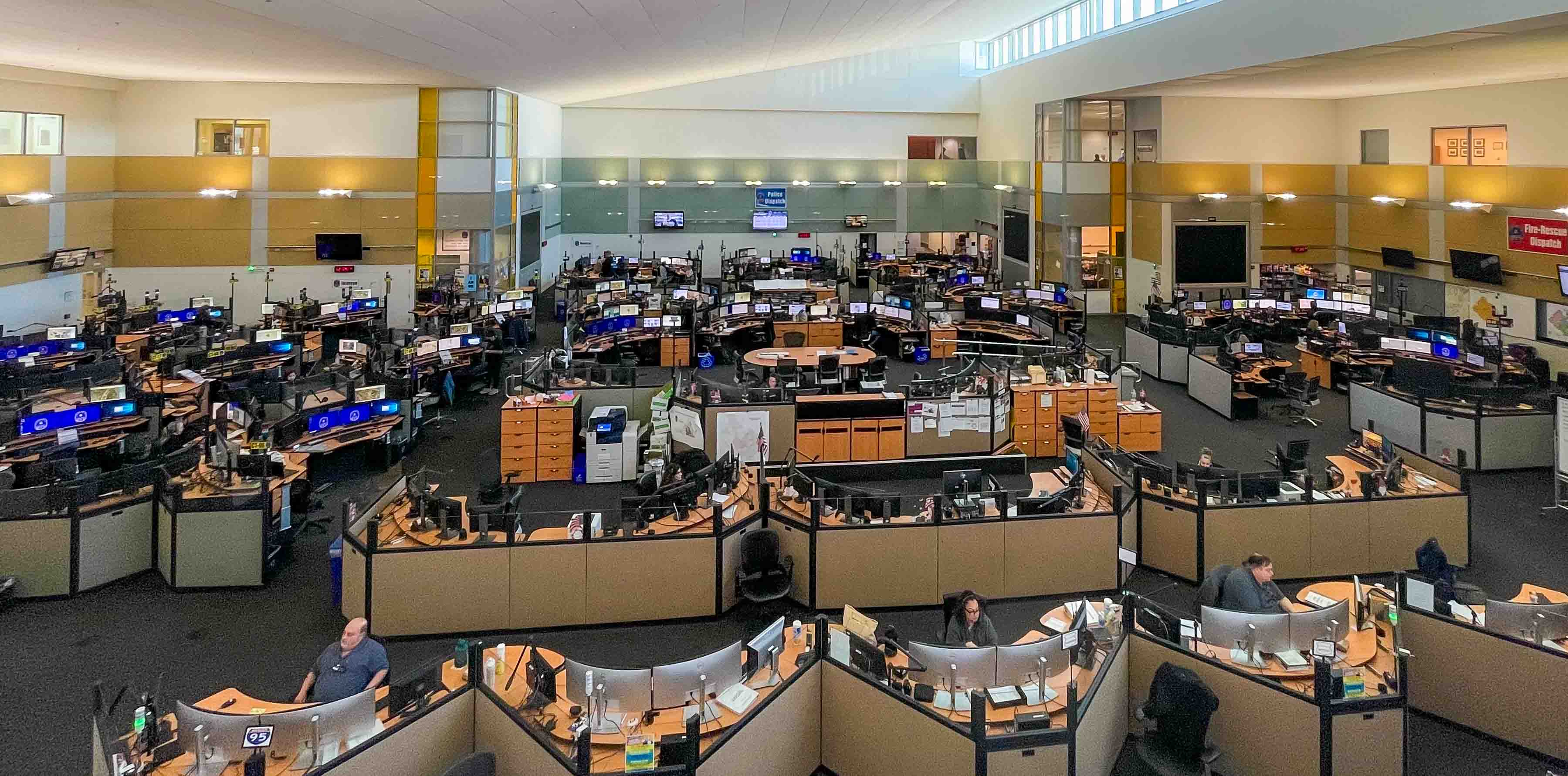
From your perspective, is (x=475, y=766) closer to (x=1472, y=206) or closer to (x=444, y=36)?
(x=444, y=36)

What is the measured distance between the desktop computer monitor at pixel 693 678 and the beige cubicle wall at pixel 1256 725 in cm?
257

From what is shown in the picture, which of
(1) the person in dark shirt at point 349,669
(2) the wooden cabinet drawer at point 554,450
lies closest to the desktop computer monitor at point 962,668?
(1) the person in dark shirt at point 349,669

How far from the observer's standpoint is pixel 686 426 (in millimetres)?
10422

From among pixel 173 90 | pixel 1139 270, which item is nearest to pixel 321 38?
pixel 173 90

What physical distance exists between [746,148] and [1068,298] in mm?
12299

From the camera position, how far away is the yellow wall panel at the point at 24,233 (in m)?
15.5

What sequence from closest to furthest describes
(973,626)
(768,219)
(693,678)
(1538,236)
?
1. (693,678)
2. (973,626)
3. (1538,236)
4. (768,219)

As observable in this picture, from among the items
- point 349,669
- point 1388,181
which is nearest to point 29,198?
point 349,669

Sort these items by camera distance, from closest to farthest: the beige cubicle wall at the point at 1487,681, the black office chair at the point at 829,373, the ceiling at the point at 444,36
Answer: the beige cubicle wall at the point at 1487,681 < the ceiling at the point at 444,36 < the black office chair at the point at 829,373

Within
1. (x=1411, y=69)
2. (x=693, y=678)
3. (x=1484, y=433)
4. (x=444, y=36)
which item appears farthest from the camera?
(x=1411, y=69)

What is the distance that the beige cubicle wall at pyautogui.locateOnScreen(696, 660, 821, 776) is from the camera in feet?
15.0

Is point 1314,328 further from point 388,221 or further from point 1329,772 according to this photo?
point 388,221

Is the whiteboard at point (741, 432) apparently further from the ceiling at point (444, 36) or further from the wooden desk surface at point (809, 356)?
the ceiling at point (444, 36)

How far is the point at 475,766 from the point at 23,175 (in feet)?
57.7
